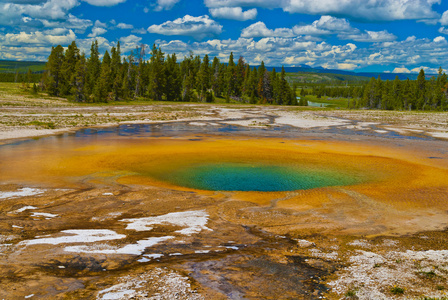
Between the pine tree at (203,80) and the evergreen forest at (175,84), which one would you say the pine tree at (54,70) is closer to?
the evergreen forest at (175,84)

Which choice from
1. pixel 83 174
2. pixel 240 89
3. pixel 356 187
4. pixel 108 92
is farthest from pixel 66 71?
pixel 356 187

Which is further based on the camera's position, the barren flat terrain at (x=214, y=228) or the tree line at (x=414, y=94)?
the tree line at (x=414, y=94)

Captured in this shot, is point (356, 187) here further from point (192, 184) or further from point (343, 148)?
point (343, 148)

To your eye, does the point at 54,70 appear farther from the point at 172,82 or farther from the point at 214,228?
the point at 214,228

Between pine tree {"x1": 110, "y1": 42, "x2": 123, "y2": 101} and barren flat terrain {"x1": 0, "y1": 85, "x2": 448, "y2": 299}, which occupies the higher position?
pine tree {"x1": 110, "y1": 42, "x2": 123, "y2": 101}

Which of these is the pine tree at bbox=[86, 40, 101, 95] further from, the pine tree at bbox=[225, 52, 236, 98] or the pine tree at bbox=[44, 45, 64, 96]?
the pine tree at bbox=[225, 52, 236, 98]

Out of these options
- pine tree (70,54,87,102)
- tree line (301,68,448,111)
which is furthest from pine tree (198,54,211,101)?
tree line (301,68,448,111)

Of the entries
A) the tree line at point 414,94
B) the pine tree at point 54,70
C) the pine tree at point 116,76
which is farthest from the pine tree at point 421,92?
the pine tree at point 54,70
